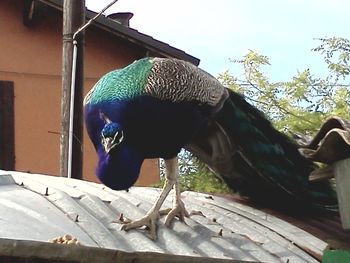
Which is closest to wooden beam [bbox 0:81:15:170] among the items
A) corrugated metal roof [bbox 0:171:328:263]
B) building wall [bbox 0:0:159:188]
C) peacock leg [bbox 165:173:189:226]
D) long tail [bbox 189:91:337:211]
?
building wall [bbox 0:0:159:188]

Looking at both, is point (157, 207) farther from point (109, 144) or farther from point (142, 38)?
point (142, 38)

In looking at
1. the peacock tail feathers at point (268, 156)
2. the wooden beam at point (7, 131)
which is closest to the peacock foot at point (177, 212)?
the peacock tail feathers at point (268, 156)

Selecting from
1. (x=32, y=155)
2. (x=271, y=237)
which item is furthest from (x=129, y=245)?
(x=32, y=155)

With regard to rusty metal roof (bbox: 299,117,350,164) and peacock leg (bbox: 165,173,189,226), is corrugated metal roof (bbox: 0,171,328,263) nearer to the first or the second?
peacock leg (bbox: 165,173,189,226)

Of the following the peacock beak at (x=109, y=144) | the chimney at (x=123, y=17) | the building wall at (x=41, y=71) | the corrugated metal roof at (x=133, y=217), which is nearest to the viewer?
the corrugated metal roof at (x=133, y=217)

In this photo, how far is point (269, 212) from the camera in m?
5.59

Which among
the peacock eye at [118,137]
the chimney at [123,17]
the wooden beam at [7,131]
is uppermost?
the chimney at [123,17]

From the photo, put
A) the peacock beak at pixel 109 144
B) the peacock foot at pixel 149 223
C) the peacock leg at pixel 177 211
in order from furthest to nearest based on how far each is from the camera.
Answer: the peacock leg at pixel 177 211 → the peacock beak at pixel 109 144 → the peacock foot at pixel 149 223

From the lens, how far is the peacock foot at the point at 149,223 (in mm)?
4605

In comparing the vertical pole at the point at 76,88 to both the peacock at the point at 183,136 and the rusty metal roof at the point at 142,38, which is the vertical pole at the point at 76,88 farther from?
the rusty metal roof at the point at 142,38

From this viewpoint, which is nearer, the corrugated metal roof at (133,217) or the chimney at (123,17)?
the corrugated metal roof at (133,217)

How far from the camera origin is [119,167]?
15.7 ft

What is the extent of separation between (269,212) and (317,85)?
499cm

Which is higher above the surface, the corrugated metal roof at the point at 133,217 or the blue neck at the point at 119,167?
the blue neck at the point at 119,167
